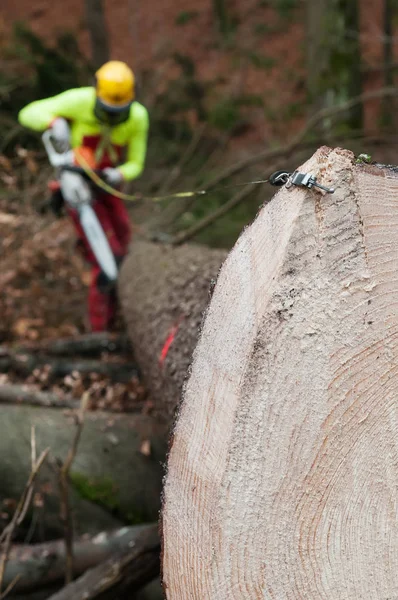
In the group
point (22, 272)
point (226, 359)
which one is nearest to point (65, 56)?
point (22, 272)

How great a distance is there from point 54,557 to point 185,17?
52.6 feet

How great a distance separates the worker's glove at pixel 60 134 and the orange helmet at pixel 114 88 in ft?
0.92

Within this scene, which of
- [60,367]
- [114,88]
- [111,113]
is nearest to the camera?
[60,367]

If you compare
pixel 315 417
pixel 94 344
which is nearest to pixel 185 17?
pixel 94 344

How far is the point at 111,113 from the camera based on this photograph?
4.40 meters

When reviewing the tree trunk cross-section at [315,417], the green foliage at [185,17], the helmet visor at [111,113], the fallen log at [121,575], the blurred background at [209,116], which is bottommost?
the fallen log at [121,575]

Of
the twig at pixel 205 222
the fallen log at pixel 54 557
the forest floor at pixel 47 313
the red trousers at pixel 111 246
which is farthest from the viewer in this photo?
the red trousers at pixel 111 246

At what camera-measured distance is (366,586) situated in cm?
123

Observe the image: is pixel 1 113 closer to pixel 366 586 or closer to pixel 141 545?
pixel 141 545

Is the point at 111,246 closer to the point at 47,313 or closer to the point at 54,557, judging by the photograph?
the point at 47,313

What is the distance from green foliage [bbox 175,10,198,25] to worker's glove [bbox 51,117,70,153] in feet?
43.2

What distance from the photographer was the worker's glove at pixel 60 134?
4359 mm

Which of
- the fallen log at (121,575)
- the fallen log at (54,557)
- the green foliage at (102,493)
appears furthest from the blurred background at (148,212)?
the fallen log at (121,575)

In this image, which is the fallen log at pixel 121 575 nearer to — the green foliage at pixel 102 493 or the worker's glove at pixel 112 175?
the green foliage at pixel 102 493
